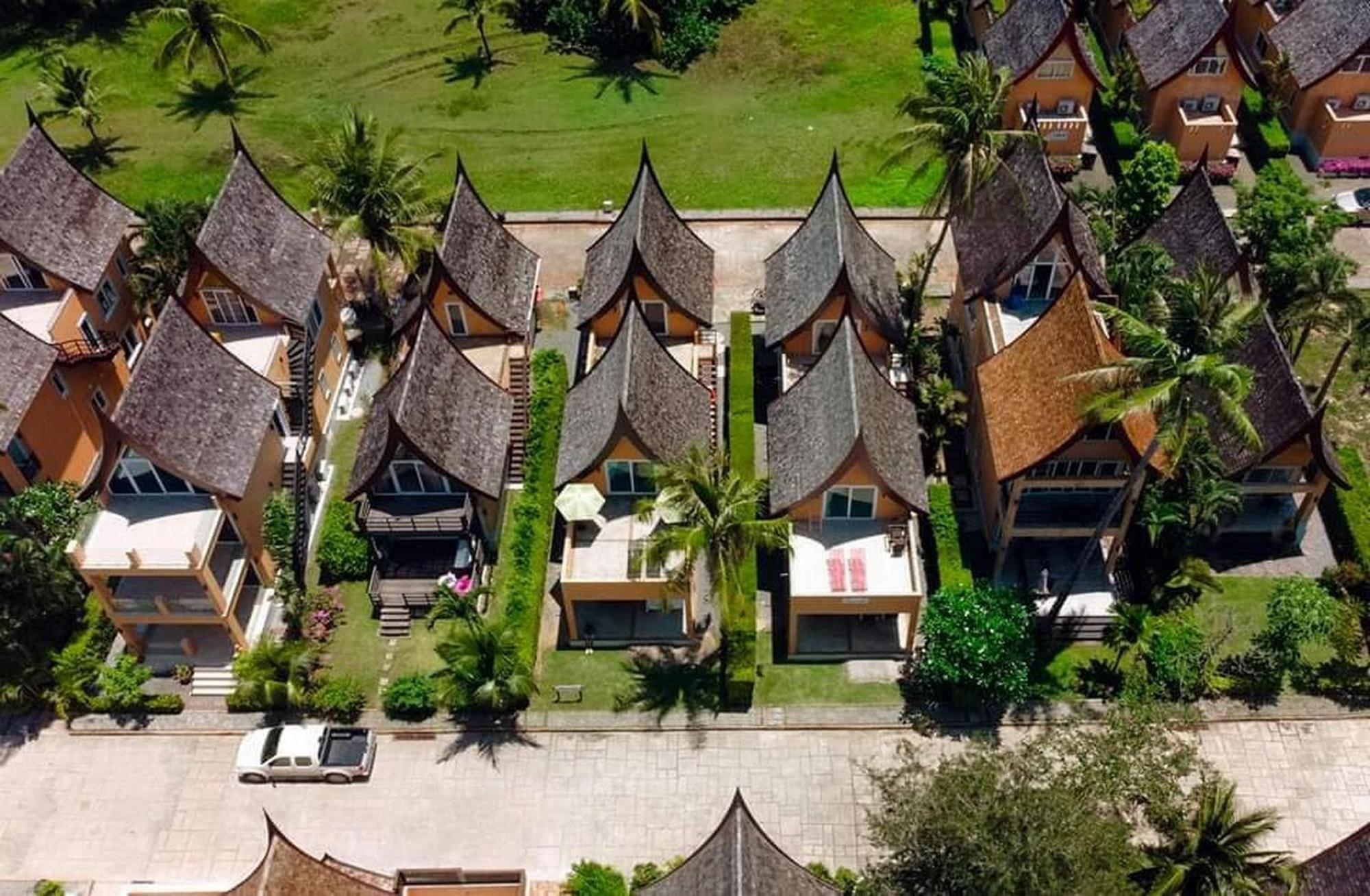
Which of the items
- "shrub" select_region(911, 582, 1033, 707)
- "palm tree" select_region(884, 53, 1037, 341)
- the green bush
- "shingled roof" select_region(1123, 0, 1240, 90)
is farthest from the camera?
"shingled roof" select_region(1123, 0, 1240, 90)

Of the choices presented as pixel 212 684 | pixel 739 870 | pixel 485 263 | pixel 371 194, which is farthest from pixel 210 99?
pixel 739 870

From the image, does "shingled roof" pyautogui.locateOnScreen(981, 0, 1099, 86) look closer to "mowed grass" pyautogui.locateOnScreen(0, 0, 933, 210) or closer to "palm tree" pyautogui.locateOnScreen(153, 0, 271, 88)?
"mowed grass" pyautogui.locateOnScreen(0, 0, 933, 210)

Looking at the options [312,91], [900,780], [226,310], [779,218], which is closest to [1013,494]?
[900,780]

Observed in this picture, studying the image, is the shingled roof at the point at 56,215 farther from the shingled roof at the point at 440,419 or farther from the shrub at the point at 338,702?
the shrub at the point at 338,702

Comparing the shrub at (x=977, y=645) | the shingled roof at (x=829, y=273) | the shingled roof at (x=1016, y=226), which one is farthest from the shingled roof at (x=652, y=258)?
the shrub at (x=977, y=645)

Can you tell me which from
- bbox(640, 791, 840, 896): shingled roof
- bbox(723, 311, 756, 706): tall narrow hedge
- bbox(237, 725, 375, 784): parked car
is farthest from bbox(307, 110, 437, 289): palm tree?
bbox(640, 791, 840, 896): shingled roof

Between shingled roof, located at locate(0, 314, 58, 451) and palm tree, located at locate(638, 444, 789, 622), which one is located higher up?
shingled roof, located at locate(0, 314, 58, 451)

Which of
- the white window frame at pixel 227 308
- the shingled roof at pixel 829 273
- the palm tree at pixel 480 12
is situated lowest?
the white window frame at pixel 227 308
